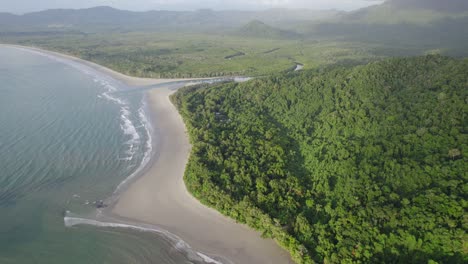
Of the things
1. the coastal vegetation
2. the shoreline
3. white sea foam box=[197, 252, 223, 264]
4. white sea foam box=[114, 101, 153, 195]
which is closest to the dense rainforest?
the shoreline

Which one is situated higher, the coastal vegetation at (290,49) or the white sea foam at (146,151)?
the coastal vegetation at (290,49)

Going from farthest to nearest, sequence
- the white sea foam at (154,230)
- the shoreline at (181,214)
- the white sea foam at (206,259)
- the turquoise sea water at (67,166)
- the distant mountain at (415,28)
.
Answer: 1. the distant mountain at (415,28)
2. the turquoise sea water at (67,166)
3. the shoreline at (181,214)
4. the white sea foam at (154,230)
5. the white sea foam at (206,259)

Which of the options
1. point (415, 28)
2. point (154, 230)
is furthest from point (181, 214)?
point (415, 28)

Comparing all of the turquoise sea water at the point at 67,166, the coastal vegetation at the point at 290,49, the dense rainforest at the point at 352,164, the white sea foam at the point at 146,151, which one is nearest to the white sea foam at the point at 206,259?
the turquoise sea water at the point at 67,166

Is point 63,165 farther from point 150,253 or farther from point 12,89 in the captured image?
point 12,89

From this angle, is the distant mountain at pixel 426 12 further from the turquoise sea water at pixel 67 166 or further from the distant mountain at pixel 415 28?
the turquoise sea water at pixel 67 166
